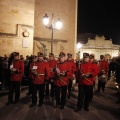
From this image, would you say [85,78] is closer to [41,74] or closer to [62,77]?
[62,77]

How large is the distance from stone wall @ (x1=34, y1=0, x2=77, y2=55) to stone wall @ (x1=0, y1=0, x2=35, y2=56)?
16.3ft

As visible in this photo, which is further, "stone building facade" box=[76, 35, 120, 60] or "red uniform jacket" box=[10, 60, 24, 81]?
"stone building facade" box=[76, 35, 120, 60]

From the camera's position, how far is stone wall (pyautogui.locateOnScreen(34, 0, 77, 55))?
2344 centimetres

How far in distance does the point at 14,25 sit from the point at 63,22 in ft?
26.6

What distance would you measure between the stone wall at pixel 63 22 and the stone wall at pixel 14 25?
495 cm

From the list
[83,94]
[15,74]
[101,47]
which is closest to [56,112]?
[83,94]

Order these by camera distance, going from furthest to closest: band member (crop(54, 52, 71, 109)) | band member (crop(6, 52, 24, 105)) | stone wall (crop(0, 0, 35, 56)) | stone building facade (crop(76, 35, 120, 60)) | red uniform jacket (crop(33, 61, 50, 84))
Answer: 1. stone building facade (crop(76, 35, 120, 60))
2. stone wall (crop(0, 0, 35, 56))
3. band member (crop(6, 52, 24, 105))
4. red uniform jacket (crop(33, 61, 50, 84))
5. band member (crop(54, 52, 71, 109))

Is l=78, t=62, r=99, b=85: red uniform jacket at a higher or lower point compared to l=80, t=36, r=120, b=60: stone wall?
lower

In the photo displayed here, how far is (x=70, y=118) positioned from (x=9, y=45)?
443 inches

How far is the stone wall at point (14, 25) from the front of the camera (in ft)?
56.7

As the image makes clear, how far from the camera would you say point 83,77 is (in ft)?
27.0

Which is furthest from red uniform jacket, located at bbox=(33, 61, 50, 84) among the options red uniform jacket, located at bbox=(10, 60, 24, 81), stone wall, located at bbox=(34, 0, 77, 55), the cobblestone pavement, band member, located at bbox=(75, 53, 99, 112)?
stone wall, located at bbox=(34, 0, 77, 55)

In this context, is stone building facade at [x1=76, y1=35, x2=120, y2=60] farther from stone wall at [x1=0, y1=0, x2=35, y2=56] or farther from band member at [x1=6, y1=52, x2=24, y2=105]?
band member at [x1=6, y1=52, x2=24, y2=105]

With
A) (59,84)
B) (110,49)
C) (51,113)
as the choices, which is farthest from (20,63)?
(110,49)
